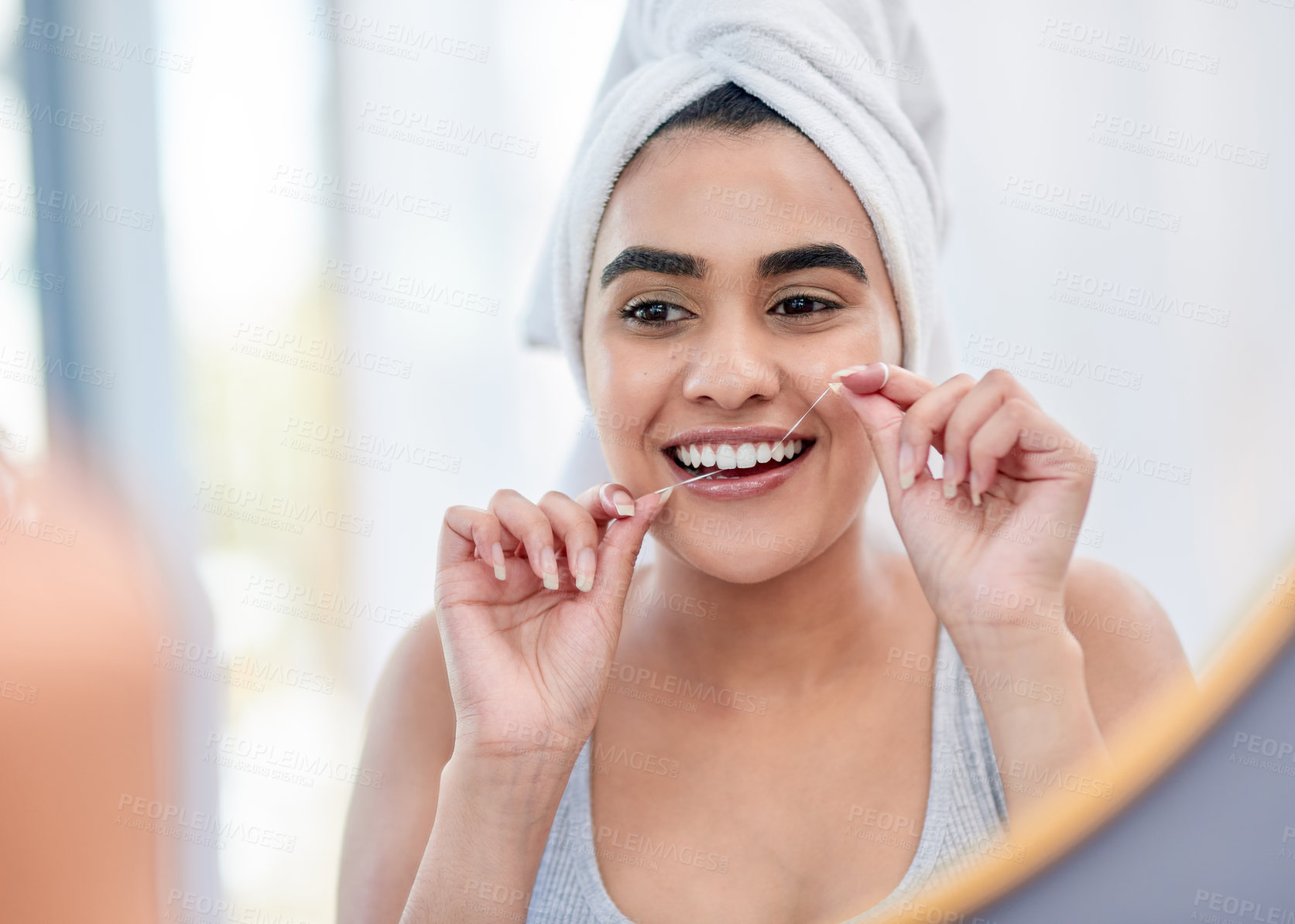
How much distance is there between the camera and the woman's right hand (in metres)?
0.86

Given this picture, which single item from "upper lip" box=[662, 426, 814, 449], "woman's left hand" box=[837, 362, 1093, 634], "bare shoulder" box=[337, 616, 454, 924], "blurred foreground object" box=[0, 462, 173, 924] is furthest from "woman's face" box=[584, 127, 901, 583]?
"blurred foreground object" box=[0, 462, 173, 924]

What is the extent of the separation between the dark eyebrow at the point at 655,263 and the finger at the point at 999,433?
0.30m

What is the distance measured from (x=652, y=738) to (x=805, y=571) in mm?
248

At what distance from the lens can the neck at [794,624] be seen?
108cm

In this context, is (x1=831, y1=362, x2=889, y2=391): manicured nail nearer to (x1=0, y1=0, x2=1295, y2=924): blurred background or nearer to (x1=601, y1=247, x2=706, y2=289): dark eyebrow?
(x1=601, y1=247, x2=706, y2=289): dark eyebrow

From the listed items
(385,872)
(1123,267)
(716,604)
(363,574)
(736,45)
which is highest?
(736,45)

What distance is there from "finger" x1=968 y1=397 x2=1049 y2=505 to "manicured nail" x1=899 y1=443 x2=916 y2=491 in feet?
0.16

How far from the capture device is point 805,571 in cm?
107

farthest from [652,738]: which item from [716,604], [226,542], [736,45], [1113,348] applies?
[226,542]

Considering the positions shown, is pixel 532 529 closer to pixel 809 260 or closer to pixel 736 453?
pixel 736 453

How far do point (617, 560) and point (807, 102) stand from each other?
1.57 ft

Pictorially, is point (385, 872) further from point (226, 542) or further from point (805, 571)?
point (226, 542)

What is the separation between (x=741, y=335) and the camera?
91 centimetres

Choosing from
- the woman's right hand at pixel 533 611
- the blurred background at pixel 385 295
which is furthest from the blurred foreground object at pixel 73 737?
the woman's right hand at pixel 533 611
